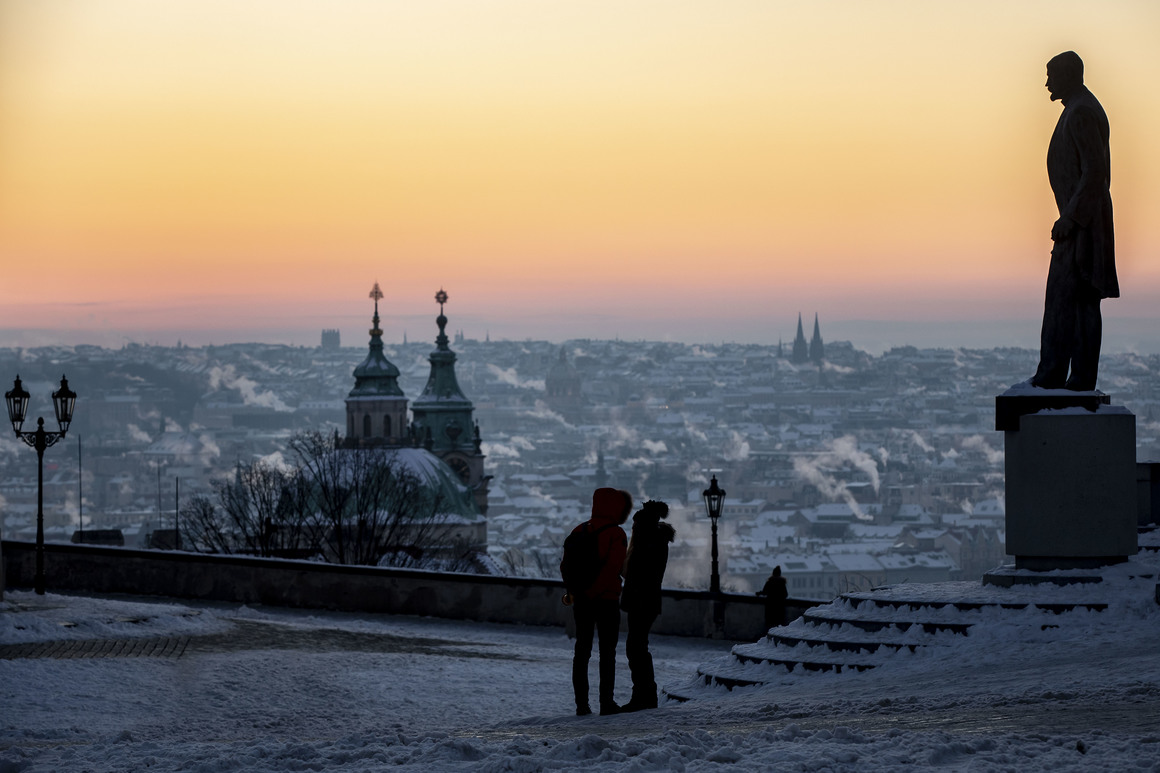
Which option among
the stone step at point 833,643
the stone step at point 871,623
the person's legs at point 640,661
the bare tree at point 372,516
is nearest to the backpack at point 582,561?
the person's legs at point 640,661

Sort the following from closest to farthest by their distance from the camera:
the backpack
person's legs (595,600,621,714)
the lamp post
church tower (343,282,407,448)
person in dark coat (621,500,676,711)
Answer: the backpack < person's legs (595,600,621,714) < person in dark coat (621,500,676,711) < the lamp post < church tower (343,282,407,448)

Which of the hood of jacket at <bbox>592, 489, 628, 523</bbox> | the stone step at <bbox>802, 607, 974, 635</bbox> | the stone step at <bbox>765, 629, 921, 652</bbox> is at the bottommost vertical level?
the stone step at <bbox>765, 629, 921, 652</bbox>

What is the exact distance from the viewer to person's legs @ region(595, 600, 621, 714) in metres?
10.2

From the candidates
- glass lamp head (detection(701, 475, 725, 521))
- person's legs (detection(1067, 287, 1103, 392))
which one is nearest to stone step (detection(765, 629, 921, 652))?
person's legs (detection(1067, 287, 1103, 392))

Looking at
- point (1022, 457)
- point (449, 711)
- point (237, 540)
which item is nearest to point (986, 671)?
Result: point (1022, 457)

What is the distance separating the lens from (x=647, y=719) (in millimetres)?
9602

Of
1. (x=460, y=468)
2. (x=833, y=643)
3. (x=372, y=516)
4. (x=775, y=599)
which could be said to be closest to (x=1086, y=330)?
(x=833, y=643)

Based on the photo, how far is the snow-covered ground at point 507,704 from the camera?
24.4 ft

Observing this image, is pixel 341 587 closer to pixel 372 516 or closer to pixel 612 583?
pixel 612 583

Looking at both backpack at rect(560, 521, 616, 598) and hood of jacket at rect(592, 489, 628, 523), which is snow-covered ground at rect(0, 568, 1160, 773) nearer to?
backpack at rect(560, 521, 616, 598)

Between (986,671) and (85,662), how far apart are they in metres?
7.27

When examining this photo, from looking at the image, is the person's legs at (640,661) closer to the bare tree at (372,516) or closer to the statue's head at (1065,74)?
the statue's head at (1065,74)

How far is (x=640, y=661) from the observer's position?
10430mm

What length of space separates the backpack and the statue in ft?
17.8
